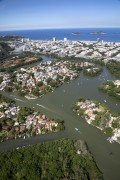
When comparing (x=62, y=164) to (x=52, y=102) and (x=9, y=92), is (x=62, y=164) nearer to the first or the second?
(x=52, y=102)

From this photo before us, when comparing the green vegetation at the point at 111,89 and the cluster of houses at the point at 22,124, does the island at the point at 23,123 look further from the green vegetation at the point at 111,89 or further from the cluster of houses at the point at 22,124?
the green vegetation at the point at 111,89

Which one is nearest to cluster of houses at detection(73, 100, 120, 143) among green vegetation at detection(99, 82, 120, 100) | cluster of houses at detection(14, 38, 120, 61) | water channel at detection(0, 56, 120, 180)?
water channel at detection(0, 56, 120, 180)

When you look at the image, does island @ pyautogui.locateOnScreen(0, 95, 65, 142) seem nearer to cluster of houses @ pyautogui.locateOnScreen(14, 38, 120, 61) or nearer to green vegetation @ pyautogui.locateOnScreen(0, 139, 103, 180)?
green vegetation @ pyautogui.locateOnScreen(0, 139, 103, 180)

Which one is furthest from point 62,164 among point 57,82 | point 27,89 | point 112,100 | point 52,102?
point 57,82

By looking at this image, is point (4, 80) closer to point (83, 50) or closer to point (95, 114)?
point (95, 114)

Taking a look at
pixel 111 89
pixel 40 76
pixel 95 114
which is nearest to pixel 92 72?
pixel 111 89

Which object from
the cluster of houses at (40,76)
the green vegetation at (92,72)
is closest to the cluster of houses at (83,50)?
the green vegetation at (92,72)
